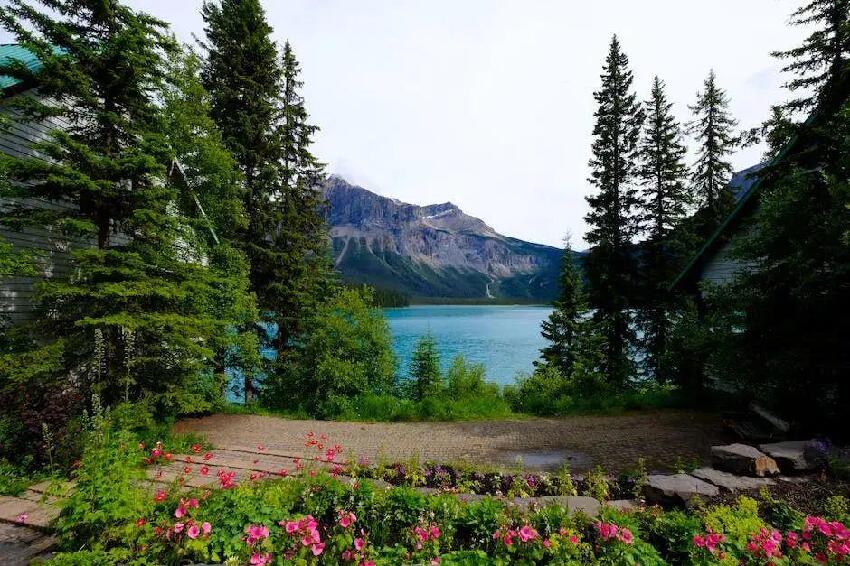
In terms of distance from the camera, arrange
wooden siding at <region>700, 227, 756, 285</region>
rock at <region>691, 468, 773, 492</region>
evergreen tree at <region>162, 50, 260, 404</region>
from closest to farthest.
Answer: rock at <region>691, 468, 773, 492</region>
evergreen tree at <region>162, 50, 260, 404</region>
wooden siding at <region>700, 227, 756, 285</region>

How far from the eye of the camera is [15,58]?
7.33 meters

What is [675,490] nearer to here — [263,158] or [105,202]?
[105,202]

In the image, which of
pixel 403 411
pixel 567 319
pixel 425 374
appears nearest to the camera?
pixel 403 411

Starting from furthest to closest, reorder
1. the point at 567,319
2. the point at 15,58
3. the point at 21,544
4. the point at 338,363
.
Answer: the point at 567,319
the point at 338,363
the point at 15,58
the point at 21,544

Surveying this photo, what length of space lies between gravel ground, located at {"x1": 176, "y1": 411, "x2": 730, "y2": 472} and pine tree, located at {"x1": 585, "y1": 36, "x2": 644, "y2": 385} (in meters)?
6.91

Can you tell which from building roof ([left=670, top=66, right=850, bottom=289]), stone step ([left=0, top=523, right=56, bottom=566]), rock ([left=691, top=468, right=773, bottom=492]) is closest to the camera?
stone step ([left=0, top=523, right=56, bottom=566])

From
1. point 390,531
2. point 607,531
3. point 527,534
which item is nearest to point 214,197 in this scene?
point 390,531

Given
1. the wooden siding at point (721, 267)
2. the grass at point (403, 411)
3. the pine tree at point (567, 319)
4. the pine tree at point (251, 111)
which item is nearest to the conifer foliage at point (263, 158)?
the pine tree at point (251, 111)

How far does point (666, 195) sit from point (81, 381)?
21.7 metres

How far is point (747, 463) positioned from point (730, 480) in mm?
641

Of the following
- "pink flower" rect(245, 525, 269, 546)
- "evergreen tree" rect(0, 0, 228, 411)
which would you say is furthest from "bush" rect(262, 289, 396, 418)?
"pink flower" rect(245, 525, 269, 546)

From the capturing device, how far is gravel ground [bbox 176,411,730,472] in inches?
285

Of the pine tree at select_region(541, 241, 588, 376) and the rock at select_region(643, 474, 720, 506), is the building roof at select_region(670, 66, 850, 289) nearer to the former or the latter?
the pine tree at select_region(541, 241, 588, 376)

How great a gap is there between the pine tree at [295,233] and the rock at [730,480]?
12.8 metres
